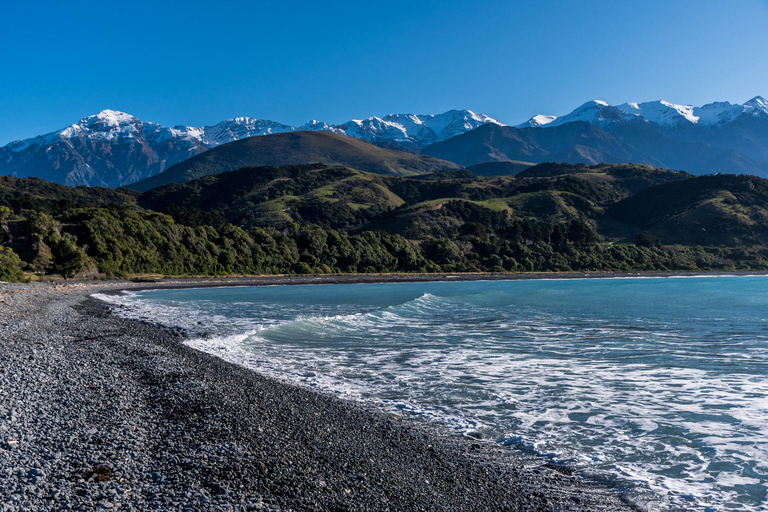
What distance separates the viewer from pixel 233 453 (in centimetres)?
670

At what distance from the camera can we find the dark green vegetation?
65.1 metres

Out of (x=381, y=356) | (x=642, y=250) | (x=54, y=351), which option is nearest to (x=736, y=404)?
(x=381, y=356)

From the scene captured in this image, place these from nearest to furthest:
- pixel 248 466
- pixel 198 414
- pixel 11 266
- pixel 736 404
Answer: pixel 248 466, pixel 198 414, pixel 736 404, pixel 11 266

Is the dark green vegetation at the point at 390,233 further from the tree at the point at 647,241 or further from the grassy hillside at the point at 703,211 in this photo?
the grassy hillside at the point at 703,211

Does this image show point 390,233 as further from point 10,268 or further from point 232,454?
point 232,454

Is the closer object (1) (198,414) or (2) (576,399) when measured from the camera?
(1) (198,414)

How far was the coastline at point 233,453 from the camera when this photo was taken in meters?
5.48

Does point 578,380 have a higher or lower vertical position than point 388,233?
lower

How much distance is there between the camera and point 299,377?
40.2 ft

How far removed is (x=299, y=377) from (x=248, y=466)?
5.98 metres

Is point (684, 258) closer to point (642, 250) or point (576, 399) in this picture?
point (642, 250)

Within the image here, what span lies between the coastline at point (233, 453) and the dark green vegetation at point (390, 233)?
43.7 metres

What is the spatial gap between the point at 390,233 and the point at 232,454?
132934mm

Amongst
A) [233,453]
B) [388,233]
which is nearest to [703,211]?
[388,233]
